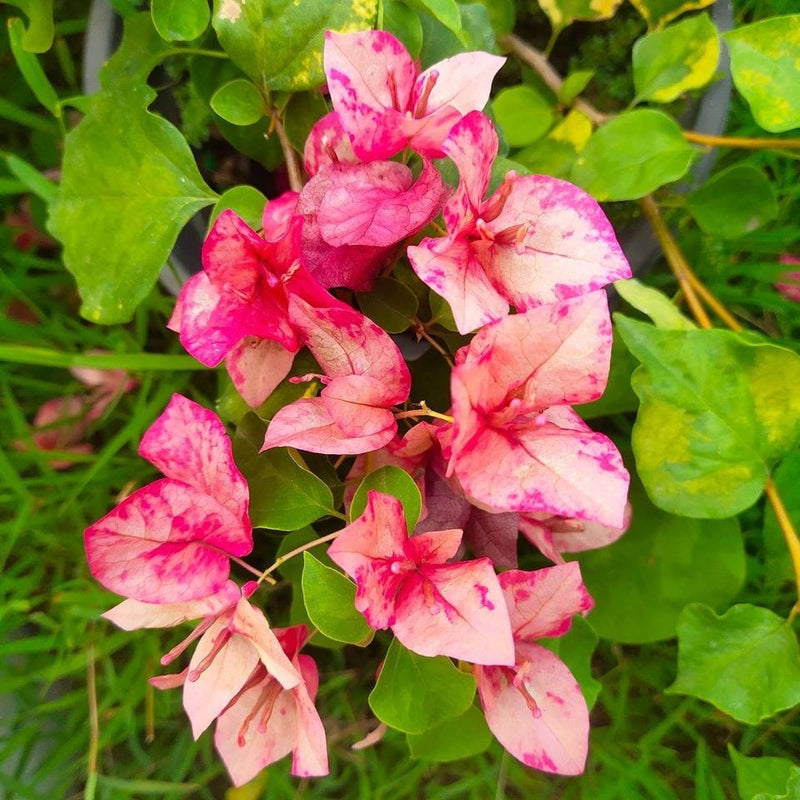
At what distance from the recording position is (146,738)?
794 mm

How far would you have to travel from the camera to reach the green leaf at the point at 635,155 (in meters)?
0.53

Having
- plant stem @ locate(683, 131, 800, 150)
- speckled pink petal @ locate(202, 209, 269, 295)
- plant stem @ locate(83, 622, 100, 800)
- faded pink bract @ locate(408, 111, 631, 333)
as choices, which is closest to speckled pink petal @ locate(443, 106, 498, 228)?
faded pink bract @ locate(408, 111, 631, 333)

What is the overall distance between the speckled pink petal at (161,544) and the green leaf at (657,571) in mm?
404

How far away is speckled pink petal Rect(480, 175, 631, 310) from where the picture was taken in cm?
→ 39

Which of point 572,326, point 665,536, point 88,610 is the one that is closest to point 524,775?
point 665,536

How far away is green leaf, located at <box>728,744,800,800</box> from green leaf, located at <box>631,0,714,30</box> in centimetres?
60

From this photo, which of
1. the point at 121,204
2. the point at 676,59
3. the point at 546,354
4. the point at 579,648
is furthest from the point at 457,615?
the point at 676,59

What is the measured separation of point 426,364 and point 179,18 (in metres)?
0.27

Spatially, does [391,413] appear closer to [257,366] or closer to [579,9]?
[257,366]

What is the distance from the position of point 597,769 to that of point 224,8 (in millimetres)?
796

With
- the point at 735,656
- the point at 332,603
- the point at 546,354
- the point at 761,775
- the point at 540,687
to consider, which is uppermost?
the point at 546,354

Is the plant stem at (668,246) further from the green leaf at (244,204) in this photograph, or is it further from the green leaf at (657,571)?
the green leaf at (244,204)

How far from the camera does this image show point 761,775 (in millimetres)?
611

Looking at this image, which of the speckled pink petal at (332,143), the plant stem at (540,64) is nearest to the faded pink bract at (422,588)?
the speckled pink petal at (332,143)
